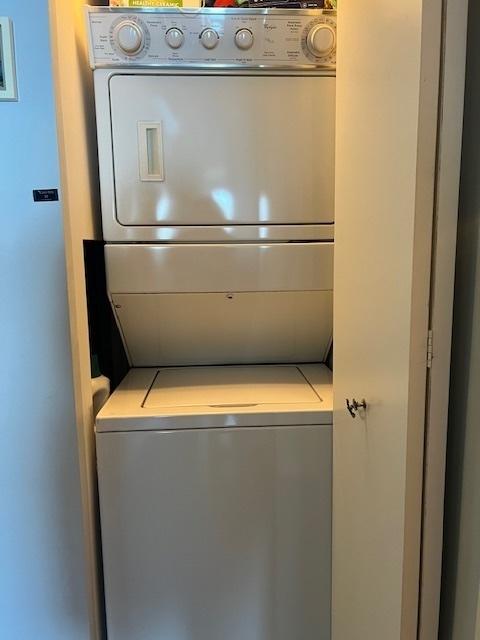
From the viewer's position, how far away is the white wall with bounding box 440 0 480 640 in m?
0.85

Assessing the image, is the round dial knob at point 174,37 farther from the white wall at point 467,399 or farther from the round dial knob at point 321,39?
the white wall at point 467,399

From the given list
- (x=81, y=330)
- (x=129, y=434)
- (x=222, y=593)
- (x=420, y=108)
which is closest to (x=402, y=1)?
(x=420, y=108)

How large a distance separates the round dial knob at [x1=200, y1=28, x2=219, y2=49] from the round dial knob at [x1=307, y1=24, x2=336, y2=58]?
289 millimetres

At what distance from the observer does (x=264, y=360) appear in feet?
6.40

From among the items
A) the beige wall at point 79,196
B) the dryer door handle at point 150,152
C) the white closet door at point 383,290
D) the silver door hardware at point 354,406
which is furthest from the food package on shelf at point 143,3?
the silver door hardware at point 354,406

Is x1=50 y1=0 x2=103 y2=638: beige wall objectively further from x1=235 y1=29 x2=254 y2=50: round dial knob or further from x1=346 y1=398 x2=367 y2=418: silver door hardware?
x1=346 y1=398 x2=367 y2=418: silver door hardware

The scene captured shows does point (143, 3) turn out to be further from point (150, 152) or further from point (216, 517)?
point (216, 517)

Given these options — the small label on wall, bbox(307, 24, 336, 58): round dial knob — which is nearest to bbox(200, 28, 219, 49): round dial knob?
bbox(307, 24, 336, 58): round dial knob

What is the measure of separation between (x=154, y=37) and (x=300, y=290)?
0.91 m

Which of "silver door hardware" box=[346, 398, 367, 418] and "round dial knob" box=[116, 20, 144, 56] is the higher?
"round dial knob" box=[116, 20, 144, 56]

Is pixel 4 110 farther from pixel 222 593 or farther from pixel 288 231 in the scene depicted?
pixel 222 593

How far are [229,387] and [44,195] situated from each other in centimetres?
88

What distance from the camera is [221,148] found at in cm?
151

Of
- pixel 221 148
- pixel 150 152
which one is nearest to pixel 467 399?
pixel 221 148
